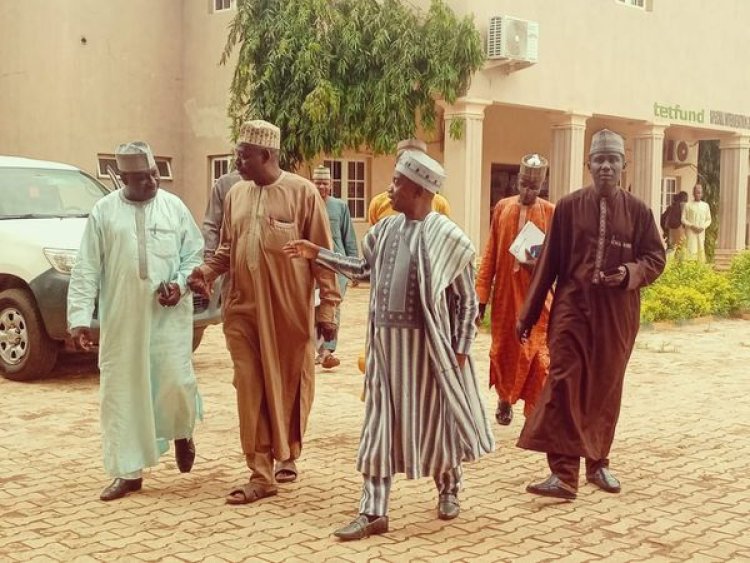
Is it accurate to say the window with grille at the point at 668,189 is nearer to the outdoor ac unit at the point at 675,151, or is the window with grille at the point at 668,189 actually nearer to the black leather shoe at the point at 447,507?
the outdoor ac unit at the point at 675,151

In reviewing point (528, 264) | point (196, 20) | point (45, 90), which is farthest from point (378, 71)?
point (528, 264)

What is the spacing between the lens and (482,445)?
15.8 feet

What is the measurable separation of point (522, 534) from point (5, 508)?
2.57 meters

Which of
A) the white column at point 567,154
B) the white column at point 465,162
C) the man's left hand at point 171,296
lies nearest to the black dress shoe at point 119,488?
the man's left hand at point 171,296

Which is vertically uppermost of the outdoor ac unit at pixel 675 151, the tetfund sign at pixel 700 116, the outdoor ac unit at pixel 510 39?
the outdoor ac unit at pixel 510 39

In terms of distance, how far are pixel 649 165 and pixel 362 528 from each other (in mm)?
16211

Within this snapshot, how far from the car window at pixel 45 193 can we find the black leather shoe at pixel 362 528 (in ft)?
19.2

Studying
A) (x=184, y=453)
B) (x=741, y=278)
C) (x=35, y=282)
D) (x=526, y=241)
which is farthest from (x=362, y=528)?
(x=741, y=278)

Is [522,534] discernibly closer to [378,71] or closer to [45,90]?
[378,71]

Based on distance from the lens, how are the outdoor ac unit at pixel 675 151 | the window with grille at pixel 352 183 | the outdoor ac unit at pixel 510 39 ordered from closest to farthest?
the outdoor ac unit at pixel 510 39 → the window with grille at pixel 352 183 → the outdoor ac unit at pixel 675 151

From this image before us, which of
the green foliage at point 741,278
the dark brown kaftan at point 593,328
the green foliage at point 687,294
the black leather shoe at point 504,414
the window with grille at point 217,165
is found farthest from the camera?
the window with grille at point 217,165

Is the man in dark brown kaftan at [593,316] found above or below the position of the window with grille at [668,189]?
below

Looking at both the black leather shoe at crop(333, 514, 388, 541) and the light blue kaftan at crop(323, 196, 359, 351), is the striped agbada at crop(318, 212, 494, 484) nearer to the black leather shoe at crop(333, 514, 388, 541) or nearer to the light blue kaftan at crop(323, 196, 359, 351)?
the black leather shoe at crop(333, 514, 388, 541)

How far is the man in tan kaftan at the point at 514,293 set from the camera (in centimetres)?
688
